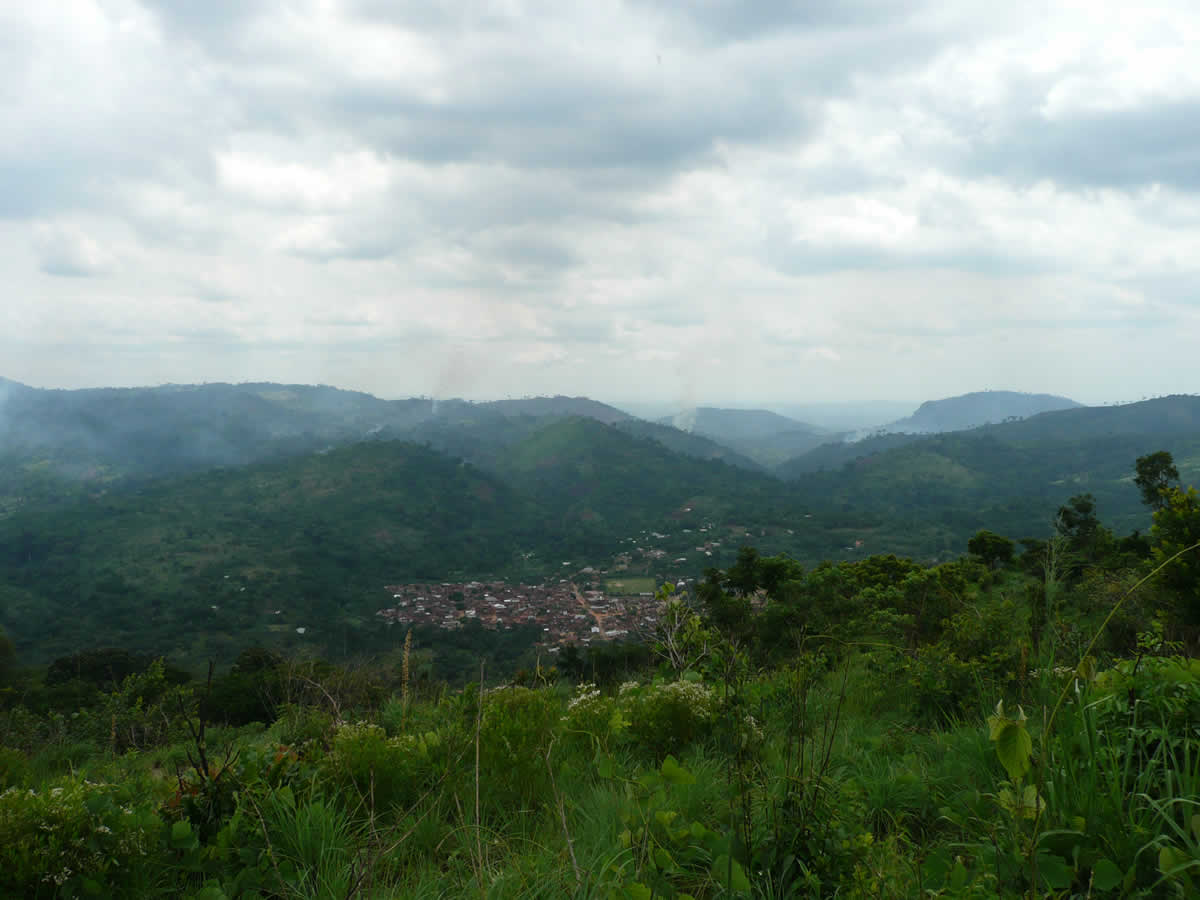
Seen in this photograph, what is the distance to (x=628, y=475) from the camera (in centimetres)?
16838

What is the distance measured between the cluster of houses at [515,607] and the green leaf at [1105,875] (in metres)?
49.5

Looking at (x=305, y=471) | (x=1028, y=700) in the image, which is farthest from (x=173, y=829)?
(x=305, y=471)

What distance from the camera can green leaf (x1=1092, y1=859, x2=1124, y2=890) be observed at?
1886mm

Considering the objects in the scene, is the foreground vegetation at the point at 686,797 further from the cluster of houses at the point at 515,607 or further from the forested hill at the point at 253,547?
the forested hill at the point at 253,547

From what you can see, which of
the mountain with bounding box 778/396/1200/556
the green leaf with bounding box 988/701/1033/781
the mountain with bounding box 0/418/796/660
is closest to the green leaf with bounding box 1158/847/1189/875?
the green leaf with bounding box 988/701/1033/781

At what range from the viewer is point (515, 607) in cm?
7125

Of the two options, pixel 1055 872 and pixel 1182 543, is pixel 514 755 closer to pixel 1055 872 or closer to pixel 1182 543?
pixel 1055 872

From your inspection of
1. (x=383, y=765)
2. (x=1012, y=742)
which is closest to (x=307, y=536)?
(x=383, y=765)

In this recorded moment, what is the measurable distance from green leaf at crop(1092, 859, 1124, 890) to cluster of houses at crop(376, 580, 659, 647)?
4953 centimetres

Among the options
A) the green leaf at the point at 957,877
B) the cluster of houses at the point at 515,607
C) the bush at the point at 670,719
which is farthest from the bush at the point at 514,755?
the cluster of houses at the point at 515,607

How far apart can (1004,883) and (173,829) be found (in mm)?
3351

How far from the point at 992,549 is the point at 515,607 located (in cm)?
5741

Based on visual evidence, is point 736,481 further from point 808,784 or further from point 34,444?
point 34,444

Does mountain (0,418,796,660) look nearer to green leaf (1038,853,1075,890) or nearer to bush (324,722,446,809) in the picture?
bush (324,722,446,809)
